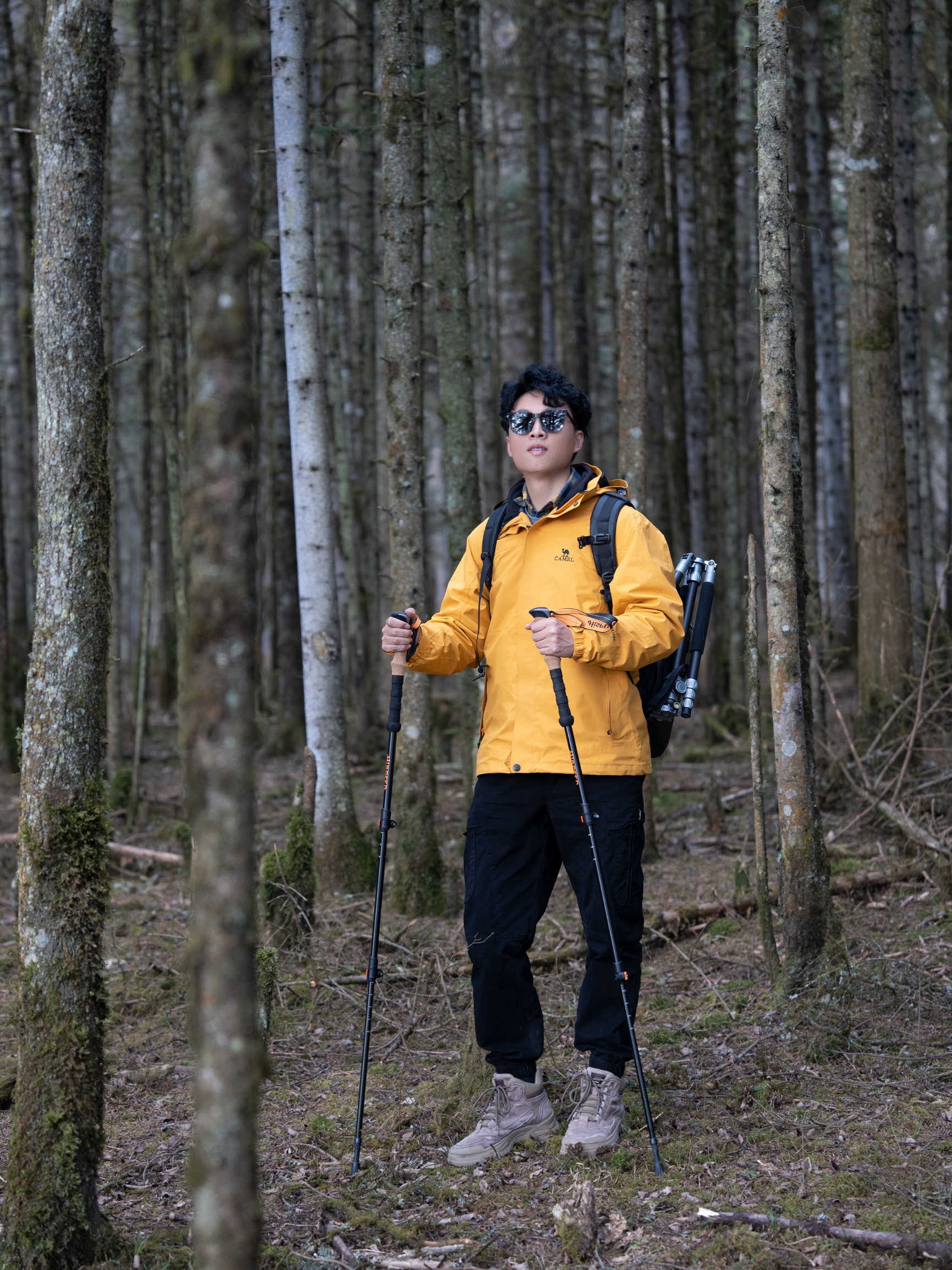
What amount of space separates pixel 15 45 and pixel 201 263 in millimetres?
13495

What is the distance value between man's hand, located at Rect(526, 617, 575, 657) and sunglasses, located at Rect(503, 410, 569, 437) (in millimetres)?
831

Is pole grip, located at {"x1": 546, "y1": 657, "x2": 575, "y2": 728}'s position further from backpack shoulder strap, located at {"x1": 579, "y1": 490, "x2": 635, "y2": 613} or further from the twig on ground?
the twig on ground

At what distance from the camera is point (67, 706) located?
3.10 metres

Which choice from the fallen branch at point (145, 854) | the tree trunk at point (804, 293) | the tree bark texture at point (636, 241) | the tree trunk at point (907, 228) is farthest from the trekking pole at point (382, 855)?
the tree trunk at point (907, 228)

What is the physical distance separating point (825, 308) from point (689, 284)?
7.66ft

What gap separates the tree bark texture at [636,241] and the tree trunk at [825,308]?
5727 mm

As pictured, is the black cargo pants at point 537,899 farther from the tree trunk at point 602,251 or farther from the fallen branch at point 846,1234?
the tree trunk at point 602,251

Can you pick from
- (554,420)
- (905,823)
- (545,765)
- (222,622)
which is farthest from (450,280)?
(222,622)

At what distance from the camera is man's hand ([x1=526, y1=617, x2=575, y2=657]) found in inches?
140

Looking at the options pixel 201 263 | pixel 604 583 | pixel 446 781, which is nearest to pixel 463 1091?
pixel 604 583

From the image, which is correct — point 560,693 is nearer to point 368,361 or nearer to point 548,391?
point 548,391

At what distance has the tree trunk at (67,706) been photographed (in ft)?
9.75

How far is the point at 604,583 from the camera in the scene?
3.91 meters

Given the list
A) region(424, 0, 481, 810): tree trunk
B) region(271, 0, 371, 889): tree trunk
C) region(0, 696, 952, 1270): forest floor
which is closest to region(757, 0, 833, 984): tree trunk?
region(0, 696, 952, 1270): forest floor
